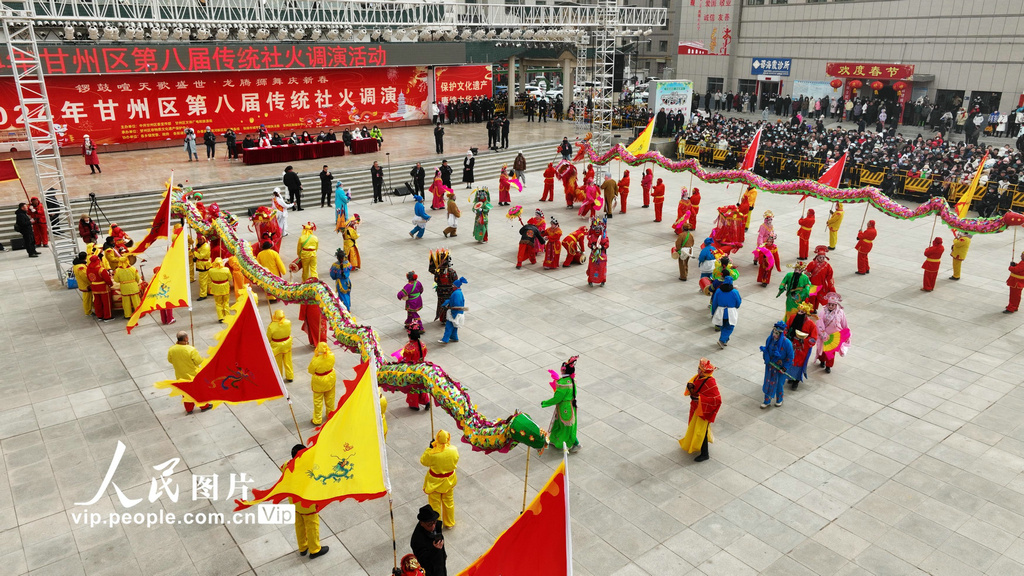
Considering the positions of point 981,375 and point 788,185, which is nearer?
point 981,375

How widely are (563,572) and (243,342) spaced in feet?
15.6

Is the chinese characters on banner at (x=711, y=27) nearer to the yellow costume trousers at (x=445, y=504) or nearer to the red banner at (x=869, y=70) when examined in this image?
the red banner at (x=869, y=70)

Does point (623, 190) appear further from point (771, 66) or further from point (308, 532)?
point (771, 66)

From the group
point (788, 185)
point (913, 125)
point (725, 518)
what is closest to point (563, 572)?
point (725, 518)

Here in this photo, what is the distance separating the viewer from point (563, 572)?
6.07 m

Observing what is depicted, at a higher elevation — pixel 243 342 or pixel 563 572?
pixel 243 342

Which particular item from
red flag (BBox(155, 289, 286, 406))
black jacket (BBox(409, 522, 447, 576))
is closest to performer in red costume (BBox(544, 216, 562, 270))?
red flag (BBox(155, 289, 286, 406))

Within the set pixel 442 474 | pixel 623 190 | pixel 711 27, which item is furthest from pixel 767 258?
pixel 711 27

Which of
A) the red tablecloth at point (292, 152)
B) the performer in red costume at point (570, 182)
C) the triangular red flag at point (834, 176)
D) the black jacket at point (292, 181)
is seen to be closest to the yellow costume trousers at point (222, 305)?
the black jacket at point (292, 181)

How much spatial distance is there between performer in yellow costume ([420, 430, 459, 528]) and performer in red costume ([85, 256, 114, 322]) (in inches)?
372

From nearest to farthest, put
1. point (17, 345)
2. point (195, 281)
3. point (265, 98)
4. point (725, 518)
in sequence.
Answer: point (725, 518) → point (17, 345) → point (195, 281) → point (265, 98)

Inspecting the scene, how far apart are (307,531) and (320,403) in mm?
2836

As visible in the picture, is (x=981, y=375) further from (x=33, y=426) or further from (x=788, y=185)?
(x=33, y=426)

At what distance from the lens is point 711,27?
44688 millimetres
